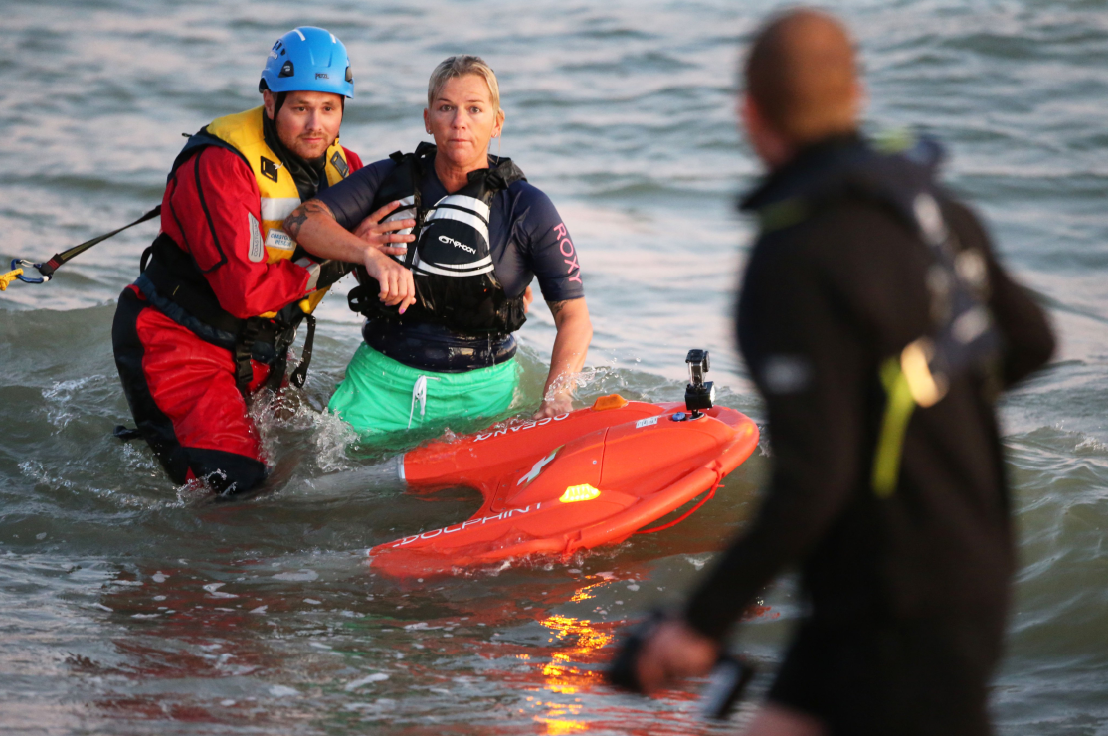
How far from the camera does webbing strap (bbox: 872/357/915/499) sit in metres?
1.52

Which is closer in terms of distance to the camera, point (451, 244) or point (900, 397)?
point (900, 397)

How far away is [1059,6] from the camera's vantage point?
15.8m

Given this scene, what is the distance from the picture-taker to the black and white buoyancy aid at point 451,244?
4141mm

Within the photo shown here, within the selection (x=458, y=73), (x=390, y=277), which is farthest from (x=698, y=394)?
(x=458, y=73)

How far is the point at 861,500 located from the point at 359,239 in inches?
113

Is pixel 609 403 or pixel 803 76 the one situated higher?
pixel 803 76

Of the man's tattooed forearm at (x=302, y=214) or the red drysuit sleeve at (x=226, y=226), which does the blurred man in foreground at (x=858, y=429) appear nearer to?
the man's tattooed forearm at (x=302, y=214)

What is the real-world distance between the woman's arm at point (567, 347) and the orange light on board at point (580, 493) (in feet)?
1.46

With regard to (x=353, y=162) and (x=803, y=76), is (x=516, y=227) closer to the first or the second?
(x=353, y=162)

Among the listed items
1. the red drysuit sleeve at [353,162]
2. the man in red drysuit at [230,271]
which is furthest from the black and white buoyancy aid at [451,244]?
the red drysuit sleeve at [353,162]

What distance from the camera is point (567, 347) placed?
13.8 ft

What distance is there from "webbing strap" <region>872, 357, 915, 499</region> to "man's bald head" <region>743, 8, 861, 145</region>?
38cm

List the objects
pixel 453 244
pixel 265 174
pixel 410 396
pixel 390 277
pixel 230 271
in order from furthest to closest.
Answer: pixel 410 396
pixel 265 174
pixel 230 271
pixel 453 244
pixel 390 277

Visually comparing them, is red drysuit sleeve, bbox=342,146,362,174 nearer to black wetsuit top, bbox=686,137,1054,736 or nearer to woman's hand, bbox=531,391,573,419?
woman's hand, bbox=531,391,573,419
